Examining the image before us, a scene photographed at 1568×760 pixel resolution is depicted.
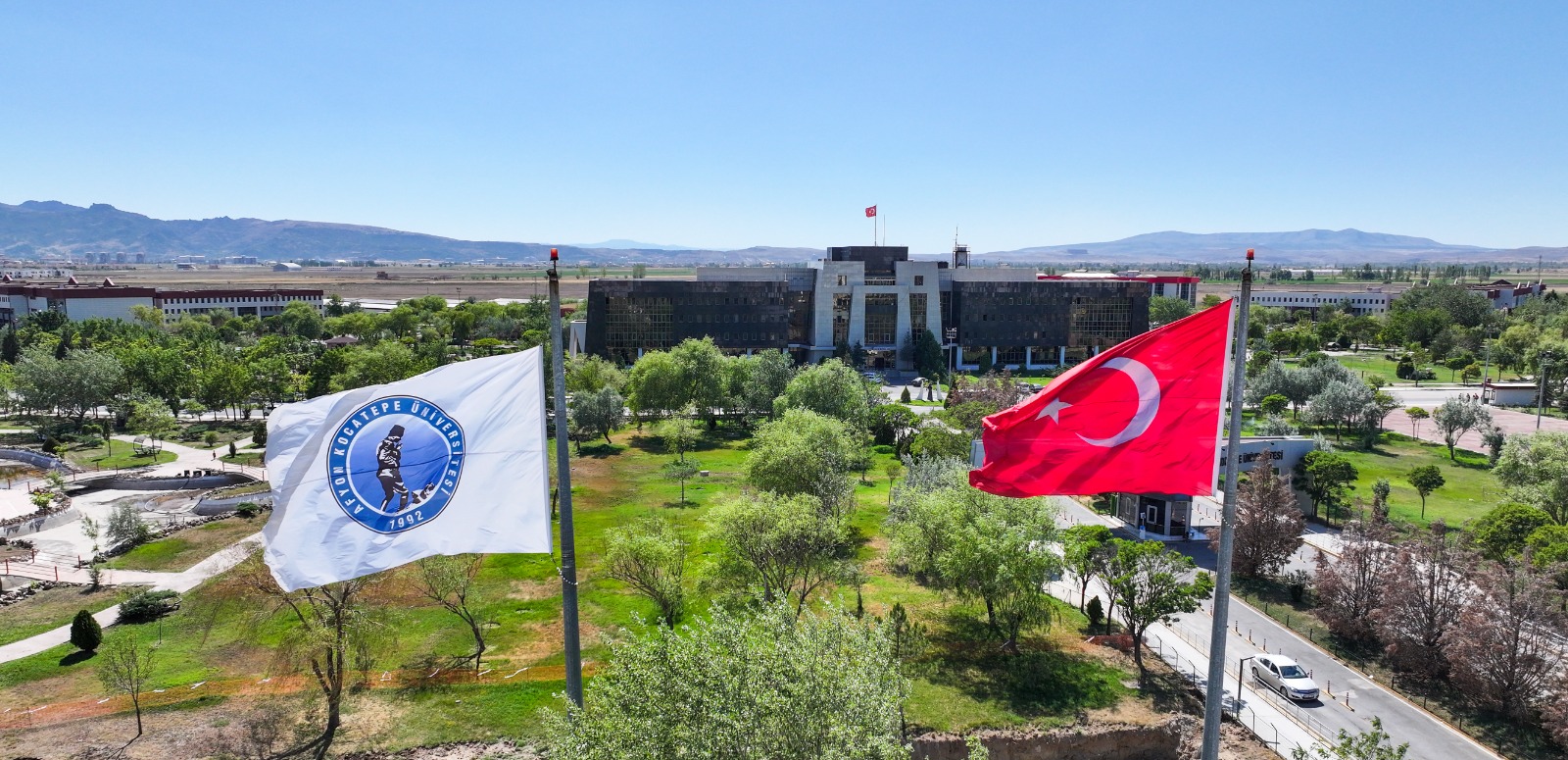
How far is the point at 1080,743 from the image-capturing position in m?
Result: 24.9

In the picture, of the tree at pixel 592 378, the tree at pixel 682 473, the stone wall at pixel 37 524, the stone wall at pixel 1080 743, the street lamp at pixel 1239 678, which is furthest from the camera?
the tree at pixel 592 378

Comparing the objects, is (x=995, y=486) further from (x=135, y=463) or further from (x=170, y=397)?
(x=170, y=397)

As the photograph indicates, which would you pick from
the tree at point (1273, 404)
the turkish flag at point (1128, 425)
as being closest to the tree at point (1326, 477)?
the tree at point (1273, 404)

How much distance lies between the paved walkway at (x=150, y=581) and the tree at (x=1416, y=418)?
3184 inches

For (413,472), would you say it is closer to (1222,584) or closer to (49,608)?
(1222,584)

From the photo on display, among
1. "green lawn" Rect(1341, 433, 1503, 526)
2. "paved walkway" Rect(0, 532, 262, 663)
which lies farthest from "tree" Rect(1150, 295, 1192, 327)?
"paved walkway" Rect(0, 532, 262, 663)

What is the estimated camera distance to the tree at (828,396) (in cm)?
6000

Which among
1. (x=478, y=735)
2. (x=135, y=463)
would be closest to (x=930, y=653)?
(x=478, y=735)

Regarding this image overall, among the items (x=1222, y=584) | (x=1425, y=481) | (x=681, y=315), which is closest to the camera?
(x=1222, y=584)

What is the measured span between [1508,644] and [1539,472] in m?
22.1

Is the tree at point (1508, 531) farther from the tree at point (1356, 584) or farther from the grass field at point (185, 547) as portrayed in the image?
the grass field at point (185, 547)

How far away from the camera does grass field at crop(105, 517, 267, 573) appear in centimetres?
3862

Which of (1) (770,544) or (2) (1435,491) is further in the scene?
(2) (1435,491)

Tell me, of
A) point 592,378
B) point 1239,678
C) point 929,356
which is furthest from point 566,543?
point 929,356
